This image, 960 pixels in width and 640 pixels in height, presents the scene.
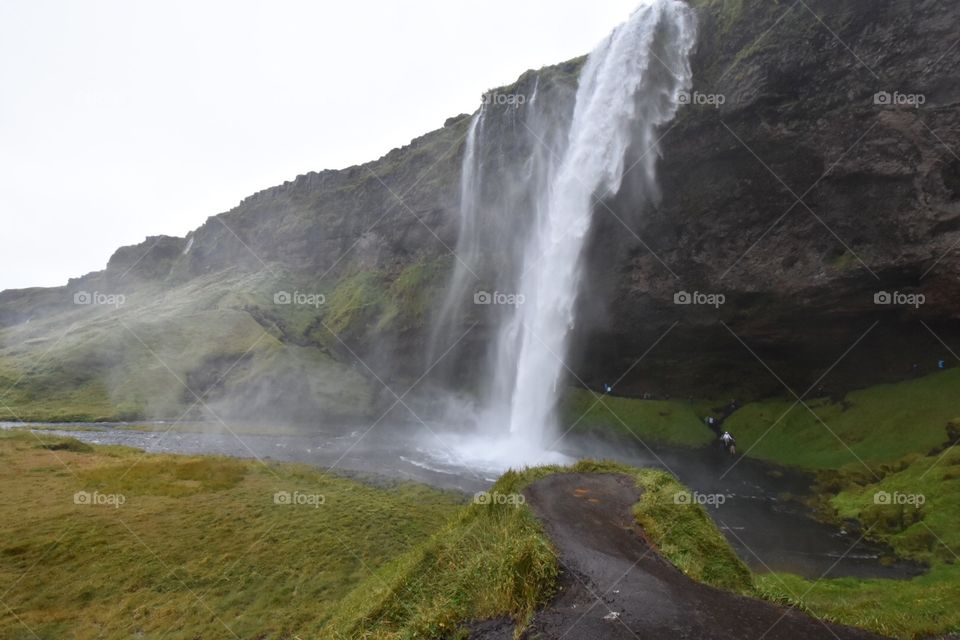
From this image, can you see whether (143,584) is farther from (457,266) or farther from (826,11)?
(457,266)

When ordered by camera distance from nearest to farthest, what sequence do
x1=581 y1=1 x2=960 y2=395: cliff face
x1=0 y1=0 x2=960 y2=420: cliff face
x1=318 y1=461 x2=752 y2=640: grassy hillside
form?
x1=318 y1=461 x2=752 y2=640: grassy hillside < x1=581 y1=1 x2=960 y2=395: cliff face < x1=0 y1=0 x2=960 y2=420: cliff face

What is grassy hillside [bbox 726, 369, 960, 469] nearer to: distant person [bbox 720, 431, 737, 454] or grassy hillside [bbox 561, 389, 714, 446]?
distant person [bbox 720, 431, 737, 454]

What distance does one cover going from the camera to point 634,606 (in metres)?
8.15

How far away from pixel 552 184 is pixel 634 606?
49761 millimetres

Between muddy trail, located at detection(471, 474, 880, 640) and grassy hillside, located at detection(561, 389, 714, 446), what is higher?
muddy trail, located at detection(471, 474, 880, 640)

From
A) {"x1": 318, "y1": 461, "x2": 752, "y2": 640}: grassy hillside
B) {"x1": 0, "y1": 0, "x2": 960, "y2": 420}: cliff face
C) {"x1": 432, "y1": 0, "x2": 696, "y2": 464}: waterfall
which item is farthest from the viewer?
{"x1": 432, "y1": 0, "x2": 696, "y2": 464}: waterfall

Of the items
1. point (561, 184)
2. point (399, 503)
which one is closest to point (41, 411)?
point (399, 503)

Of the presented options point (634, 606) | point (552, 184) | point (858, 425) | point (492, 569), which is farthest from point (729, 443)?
point (492, 569)

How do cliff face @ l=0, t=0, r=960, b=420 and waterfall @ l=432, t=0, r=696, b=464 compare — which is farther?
waterfall @ l=432, t=0, r=696, b=464

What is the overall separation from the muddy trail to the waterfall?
31.3 meters

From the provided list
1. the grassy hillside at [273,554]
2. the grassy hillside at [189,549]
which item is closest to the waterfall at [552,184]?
the grassy hillside at [189,549]

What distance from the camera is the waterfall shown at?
151 feet

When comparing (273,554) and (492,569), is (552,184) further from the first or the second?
Result: (492,569)

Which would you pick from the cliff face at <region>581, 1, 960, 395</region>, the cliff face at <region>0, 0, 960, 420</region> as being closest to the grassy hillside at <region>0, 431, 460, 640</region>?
the cliff face at <region>0, 0, 960, 420</region>
